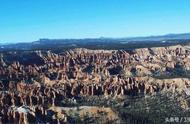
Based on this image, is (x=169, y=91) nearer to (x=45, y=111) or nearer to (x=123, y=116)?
(x=123, y=116)

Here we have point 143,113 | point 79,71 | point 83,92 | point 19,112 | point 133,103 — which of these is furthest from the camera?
point 79,71

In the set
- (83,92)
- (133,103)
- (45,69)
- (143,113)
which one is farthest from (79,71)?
(143,113)

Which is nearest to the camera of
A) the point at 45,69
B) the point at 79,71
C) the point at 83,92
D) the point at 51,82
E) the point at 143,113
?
the point at 143,113

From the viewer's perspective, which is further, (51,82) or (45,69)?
(45,69)

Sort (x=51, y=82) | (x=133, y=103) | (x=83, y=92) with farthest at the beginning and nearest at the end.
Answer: (x=51, y=82) → (x=83, y=92) → (x=133, y=103)

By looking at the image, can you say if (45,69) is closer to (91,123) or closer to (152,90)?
(152,90)

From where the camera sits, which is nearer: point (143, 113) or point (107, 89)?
point (143, 113)

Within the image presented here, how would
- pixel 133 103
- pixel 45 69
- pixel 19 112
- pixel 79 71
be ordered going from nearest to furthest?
1. pixel 19 112
2. pixel 133 103
3. pixel 79 71
4. pixel 45 69

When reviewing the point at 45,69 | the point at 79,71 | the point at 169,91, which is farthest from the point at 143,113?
the point at 45,69
